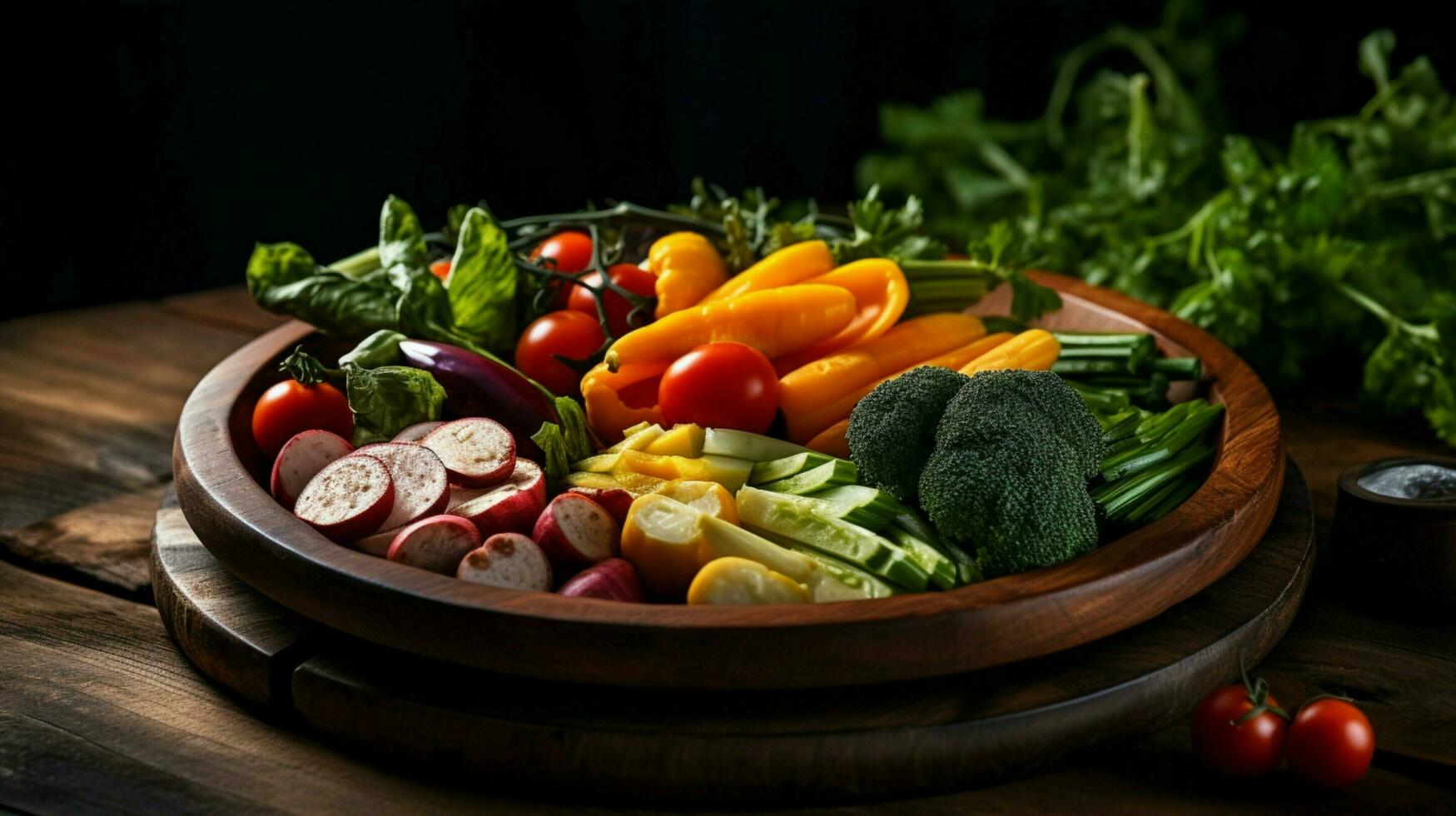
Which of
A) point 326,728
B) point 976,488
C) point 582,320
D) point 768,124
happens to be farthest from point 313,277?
point 768,124

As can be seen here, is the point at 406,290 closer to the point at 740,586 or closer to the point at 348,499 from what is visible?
the point at 348,499

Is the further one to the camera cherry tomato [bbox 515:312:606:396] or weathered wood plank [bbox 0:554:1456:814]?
cherry tomato [bbox 515:312:606:396]

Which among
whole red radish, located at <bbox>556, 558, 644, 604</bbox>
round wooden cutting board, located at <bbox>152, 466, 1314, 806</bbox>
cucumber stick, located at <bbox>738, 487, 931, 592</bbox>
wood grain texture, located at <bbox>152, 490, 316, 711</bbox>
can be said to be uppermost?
cucumber stick, located at <bbox>738, 487, 931, 592</bbox>

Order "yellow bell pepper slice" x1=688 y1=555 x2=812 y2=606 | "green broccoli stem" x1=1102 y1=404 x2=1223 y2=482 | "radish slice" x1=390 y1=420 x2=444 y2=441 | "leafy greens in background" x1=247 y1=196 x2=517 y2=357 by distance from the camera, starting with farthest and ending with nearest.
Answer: "leafy greens in background" x1=247 y1=196 x2=517 y2=357
"radish slice" x1=390 y1=420 x2=444 y2=441
"green broccoli stem" x1=1102 y1=404 x2=1223 y2=482
"yellow bell pepper slice" x1=688 y1=555 x2=812 y2=606

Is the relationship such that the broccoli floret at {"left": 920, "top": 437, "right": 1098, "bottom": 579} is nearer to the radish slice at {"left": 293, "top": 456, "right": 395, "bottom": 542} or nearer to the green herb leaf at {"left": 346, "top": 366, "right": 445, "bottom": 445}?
the radish slice at {"left": 293, "top": 456, "right": 395, "bottom": 542}

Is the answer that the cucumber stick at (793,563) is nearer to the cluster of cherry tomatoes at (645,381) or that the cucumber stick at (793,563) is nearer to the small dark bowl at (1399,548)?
the cluster of cherry tomatoes at (645,381)

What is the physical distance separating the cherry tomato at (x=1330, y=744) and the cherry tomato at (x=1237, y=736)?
3 cm

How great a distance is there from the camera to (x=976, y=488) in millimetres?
1963

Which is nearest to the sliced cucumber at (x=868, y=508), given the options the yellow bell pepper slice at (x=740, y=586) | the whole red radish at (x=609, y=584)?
the yellow bell pepper slice at (x=740, y=586)

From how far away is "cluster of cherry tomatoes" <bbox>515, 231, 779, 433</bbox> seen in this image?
250 centimetres

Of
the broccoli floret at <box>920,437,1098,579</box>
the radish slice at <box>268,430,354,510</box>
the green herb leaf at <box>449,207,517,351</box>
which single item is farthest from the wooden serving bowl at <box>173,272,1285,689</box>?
the green herb leaf at <box>449,207,517,351</box>

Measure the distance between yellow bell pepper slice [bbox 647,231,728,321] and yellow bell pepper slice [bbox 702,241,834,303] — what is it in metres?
0.05

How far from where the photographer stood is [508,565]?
1.98m

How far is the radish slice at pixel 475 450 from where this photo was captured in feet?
7.44
